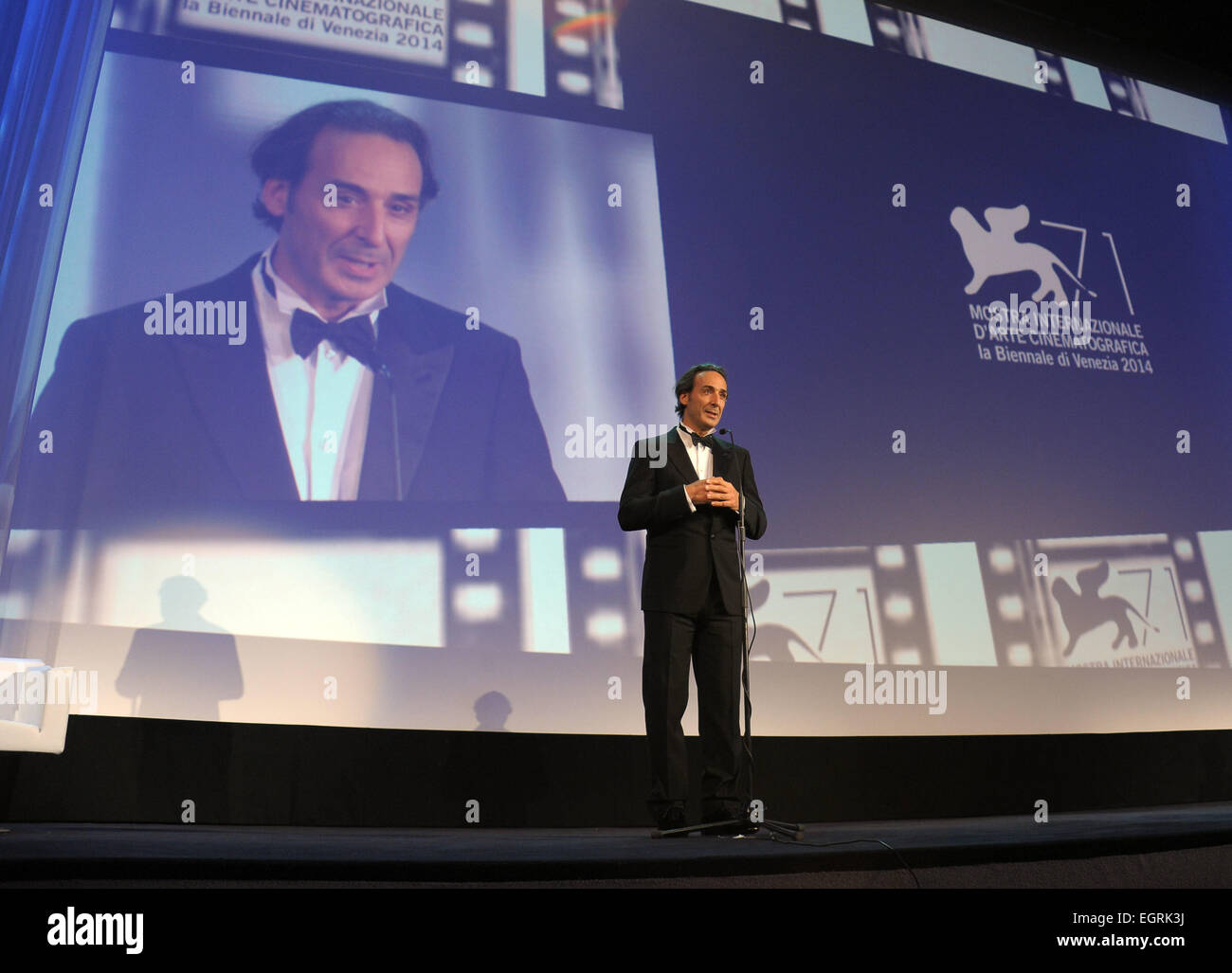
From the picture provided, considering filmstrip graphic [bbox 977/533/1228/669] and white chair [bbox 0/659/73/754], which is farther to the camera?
filmstrip graphic [bbox 977/533/1228/669]

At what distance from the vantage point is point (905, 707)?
4.17 meters

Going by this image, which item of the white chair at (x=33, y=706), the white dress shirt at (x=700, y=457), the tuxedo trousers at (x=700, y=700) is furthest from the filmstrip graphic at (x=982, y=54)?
the white chair at (x=33, y=706)

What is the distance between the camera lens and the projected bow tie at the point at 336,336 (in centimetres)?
385

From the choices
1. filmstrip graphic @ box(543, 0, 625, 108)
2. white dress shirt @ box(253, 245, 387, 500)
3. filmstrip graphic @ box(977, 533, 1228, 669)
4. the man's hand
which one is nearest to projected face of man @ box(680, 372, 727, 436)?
the man's hand

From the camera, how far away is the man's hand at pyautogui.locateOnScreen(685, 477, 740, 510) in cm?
275

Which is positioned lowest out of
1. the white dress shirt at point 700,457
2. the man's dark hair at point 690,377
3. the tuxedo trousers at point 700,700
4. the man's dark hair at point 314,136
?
the tuxedo trousers at point 700,700

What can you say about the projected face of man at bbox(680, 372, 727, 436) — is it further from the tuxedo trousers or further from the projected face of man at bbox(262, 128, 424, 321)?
the projected face of man at bbox(262, 128, 424, 321)

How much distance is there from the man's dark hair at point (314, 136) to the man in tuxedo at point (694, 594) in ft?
5.56

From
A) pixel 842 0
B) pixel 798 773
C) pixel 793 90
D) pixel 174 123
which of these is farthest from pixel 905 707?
pixel 174 123

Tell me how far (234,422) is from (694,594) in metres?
1.88

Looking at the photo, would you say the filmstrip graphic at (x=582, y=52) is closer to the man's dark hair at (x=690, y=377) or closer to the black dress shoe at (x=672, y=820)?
the man's dark hair at (x=690, y=377)

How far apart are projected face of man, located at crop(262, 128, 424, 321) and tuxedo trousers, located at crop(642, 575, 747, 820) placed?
6.09ft

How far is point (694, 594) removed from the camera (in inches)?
113

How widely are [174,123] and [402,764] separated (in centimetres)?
248
